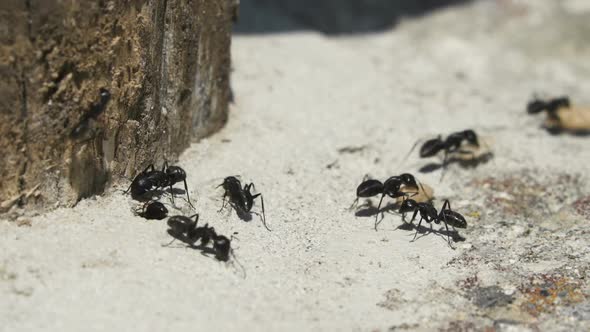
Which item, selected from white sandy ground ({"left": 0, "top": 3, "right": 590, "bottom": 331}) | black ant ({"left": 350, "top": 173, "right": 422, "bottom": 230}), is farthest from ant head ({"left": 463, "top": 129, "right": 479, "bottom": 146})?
black ant ({"left": 350, "top": 173, "right": 422, "bottom": 230})

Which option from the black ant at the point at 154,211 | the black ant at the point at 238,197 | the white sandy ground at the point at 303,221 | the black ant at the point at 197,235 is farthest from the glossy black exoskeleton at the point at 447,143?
the black ant at the point at 154,211

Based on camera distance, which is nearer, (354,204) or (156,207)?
(156,207)

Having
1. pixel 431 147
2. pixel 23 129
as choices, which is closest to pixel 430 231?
pixel 431 147

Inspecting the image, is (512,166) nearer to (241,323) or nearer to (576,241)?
(576,241)

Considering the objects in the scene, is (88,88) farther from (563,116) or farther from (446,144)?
(563,116)

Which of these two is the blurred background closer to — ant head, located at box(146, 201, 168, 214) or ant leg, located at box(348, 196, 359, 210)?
ant leg, located at box(348, 196, 359, 210)

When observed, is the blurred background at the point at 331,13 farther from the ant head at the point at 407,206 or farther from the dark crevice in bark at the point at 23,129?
the dark crevice in bark at the point at 23,129
